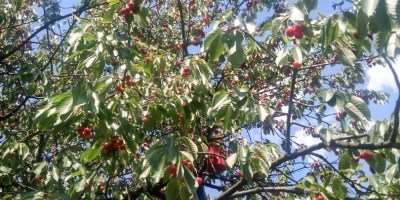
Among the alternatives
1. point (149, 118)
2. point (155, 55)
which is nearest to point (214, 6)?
point (155, 55)

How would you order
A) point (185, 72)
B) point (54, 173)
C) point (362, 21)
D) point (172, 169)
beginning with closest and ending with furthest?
1. point (362, 21)
2. point (172, 169)
3. point (185, 72)
4. point (54, 173)

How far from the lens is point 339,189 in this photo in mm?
1978

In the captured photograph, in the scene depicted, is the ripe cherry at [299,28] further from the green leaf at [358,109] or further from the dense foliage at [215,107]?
the green leaf at [358,109]

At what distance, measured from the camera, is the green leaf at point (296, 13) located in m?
1.63

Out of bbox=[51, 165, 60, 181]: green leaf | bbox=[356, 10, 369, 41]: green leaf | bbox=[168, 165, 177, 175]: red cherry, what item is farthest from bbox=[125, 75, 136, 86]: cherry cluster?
bbox=[356, 10, 369, 41]: green leaf

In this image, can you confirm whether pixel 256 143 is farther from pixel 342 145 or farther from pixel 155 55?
pixel 155 55

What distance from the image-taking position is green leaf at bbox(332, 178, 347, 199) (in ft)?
6.48

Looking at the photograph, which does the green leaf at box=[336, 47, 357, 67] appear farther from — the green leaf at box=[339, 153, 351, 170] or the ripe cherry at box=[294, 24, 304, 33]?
the green leaf at box=[339, 153, 351, 170]

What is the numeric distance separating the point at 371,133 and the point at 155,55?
1.72 metres

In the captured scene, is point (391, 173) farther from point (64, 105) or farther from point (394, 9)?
point (64, 105)

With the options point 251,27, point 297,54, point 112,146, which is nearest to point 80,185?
point 112,146

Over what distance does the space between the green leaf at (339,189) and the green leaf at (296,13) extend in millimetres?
946

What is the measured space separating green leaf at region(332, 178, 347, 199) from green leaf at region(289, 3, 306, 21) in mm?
946

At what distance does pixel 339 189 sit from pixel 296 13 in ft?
3.33
